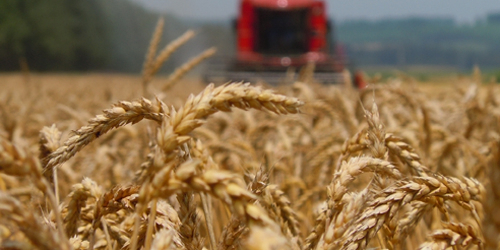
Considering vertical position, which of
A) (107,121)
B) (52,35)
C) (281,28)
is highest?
(107,121)

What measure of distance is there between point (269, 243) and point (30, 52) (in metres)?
36.3

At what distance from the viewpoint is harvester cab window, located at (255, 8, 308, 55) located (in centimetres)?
1248

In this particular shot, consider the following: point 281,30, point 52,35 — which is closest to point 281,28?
point 281,30

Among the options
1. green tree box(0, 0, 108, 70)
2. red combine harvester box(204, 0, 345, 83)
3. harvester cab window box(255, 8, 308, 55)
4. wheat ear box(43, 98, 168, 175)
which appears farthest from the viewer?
green tree box(0, 0, 108, 70)

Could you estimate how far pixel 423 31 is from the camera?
166 meters

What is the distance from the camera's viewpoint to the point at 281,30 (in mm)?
12734

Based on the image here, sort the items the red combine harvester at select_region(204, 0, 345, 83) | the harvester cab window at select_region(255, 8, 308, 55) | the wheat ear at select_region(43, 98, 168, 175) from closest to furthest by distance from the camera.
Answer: the wheat ear at select_region(43, 98, 168, 175)
the red combine harvester at select_region(204, 0, 345, 83)
the harvester cab window at select_region(255, 8, 308, 55)

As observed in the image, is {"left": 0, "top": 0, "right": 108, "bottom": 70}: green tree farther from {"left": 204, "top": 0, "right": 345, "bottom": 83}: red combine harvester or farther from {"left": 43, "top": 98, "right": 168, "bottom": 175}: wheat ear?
{"left": 43, "top": 98, "right": 168, "bottom": 175}: wheat ear

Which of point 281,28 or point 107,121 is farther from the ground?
point 107,121

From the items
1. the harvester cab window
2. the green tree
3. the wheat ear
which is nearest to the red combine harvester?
the harvester cab window

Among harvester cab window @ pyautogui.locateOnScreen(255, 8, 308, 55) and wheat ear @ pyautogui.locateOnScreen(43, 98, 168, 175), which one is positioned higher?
wheat ear @ pyautogui.locateOnScreen(43, 98, 168, 175)

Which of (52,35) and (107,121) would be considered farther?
(52,35)

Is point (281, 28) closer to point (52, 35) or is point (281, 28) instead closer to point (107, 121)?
point (107, 121)

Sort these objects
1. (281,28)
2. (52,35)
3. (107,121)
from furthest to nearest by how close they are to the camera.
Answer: (52,35) → (281,28) → (107,121)
